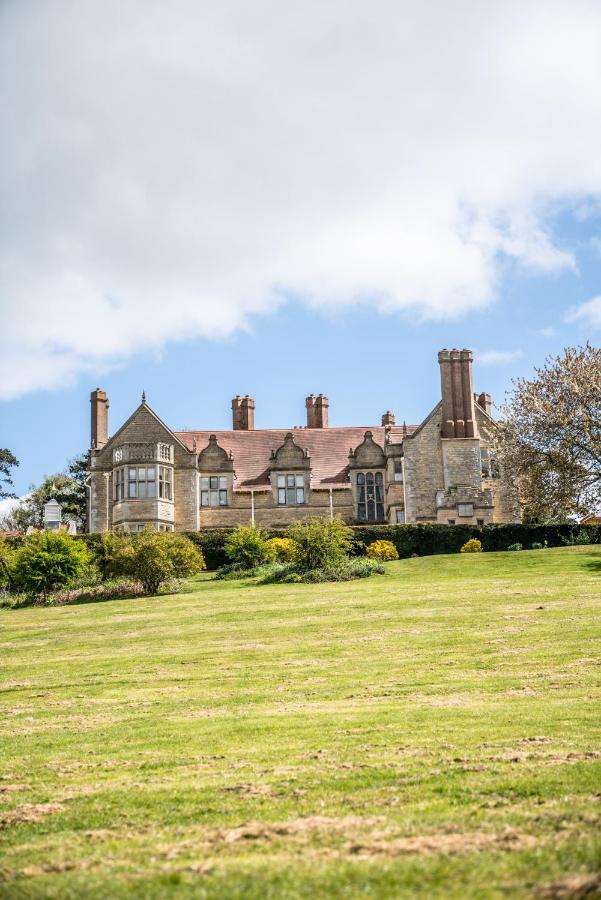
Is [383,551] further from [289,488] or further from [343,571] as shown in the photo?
[289,488]

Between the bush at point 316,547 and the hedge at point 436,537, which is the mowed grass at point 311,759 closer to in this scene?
the bush at point 316,547

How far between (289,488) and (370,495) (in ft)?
15.8

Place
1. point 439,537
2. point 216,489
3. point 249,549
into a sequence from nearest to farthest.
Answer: point 249,549, point 439,537, point 216,489

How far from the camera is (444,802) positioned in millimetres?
7574

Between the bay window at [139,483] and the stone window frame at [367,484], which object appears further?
the stone window frame at [367,484]

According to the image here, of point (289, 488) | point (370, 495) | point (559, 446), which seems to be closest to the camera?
point (559, 446)

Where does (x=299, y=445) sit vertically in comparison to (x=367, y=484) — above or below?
above

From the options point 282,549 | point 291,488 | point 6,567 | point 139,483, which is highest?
point 139,483

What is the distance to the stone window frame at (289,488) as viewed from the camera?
5522 cm

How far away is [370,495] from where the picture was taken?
55875 mm

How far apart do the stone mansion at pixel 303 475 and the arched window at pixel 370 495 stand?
59 mm

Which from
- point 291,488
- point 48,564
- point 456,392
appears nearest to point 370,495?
point 291,488

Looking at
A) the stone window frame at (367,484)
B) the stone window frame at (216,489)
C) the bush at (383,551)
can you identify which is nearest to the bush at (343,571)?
the bush at (383,551)

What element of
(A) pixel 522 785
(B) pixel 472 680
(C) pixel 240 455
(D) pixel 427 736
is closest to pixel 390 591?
(B) pixel 472 680
